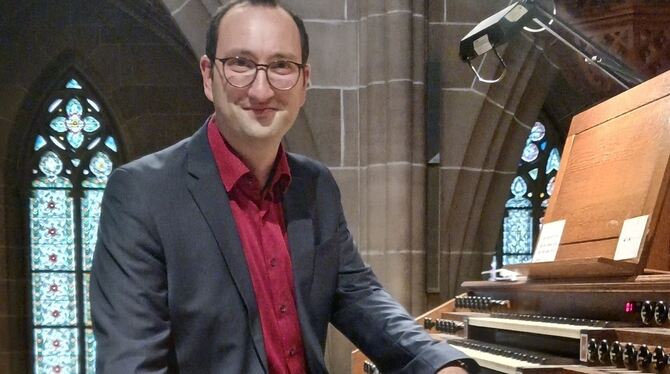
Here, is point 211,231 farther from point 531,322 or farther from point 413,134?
point 413,134

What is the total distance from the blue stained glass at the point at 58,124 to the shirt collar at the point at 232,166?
607 centimetres

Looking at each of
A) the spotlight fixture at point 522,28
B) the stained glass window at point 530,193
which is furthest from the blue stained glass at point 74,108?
the spotlight fixture at point 522,28

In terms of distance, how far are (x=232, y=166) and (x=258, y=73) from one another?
21cm

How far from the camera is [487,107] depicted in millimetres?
4180

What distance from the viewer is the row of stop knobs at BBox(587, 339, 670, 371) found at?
5.44ft

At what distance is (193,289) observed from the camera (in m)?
1.37

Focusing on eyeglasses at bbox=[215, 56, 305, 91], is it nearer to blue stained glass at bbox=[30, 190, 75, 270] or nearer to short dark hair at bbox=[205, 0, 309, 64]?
short dark hair at bbox=[205, 0, 309, 64]

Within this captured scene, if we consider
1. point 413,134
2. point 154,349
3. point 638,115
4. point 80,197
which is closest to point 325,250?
point 154,349

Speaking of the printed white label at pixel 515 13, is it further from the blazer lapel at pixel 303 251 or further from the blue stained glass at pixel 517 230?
the blue stained glass at pixel 517 230

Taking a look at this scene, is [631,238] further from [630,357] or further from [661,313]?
[630,357]

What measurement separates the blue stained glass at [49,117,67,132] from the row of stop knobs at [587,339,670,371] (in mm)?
6323

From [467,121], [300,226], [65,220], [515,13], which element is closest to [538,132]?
[467,121]

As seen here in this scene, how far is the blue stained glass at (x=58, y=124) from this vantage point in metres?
7.06

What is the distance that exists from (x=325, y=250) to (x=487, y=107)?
112 inches
